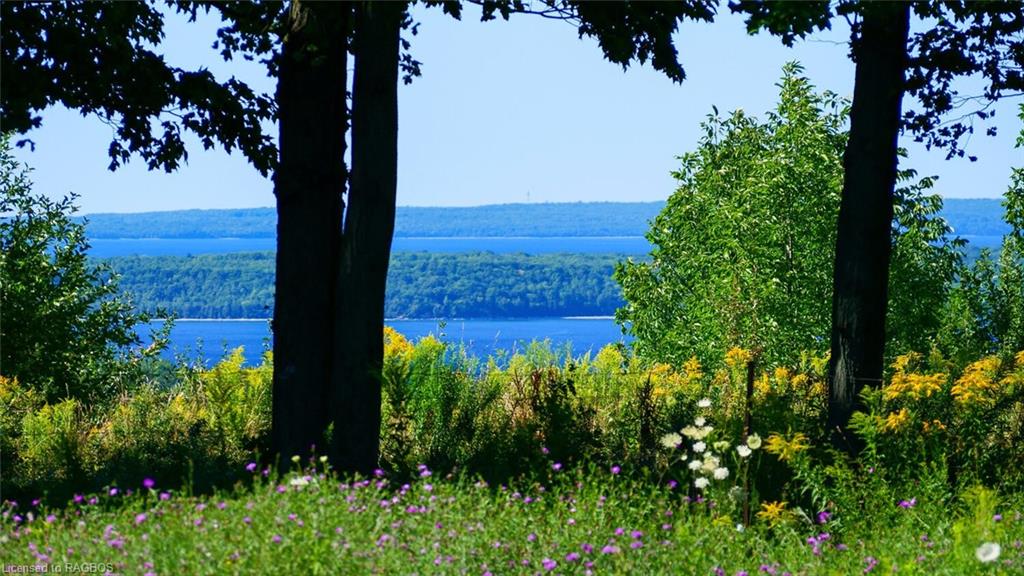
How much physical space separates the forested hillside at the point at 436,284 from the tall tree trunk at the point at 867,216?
61021 millimetres

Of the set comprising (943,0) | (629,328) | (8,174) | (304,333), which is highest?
(943,0)

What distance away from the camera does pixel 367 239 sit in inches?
336

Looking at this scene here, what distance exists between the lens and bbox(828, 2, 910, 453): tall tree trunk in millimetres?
9000

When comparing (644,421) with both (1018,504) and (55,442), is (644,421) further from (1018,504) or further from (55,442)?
(55,442)

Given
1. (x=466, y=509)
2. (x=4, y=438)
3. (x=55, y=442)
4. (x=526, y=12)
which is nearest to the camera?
(x=466, y=509)

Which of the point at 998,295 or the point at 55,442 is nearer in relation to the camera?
the point at 55,442

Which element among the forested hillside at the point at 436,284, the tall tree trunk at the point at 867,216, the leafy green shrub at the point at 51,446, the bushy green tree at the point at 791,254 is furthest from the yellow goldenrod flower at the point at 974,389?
the forested hillside at the point at 436,284

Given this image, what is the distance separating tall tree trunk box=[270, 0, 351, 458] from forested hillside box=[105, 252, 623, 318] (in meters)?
59.6

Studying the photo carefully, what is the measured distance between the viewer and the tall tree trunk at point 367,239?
8.45 metres

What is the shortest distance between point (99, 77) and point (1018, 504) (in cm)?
846

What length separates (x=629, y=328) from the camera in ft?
86.5

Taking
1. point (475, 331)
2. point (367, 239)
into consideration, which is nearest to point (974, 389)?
point (367, 239)

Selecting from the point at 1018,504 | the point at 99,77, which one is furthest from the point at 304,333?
the point at 1018,504

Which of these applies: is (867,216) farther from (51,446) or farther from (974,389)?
(51,446)
